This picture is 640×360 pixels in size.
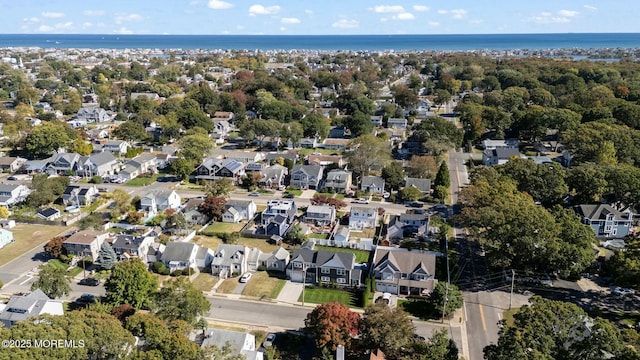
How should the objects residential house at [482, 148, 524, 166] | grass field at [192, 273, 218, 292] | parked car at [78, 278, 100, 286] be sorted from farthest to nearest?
residential house at [482, 148, 524, 166] → parked car at [78, 278, 100, 286] → grass field at [192, 273, 218, 292]

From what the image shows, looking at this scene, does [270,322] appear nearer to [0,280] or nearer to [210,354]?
[210,354]

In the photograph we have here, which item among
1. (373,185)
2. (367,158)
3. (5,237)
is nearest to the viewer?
(5,237)

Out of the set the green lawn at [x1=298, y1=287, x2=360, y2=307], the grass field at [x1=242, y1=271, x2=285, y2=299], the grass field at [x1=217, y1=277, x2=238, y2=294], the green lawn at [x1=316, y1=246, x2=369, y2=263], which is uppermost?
the green lawn at [x1=316, y1=246, x2=369, y2=263]

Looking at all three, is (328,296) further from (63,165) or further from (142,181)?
(63,165)

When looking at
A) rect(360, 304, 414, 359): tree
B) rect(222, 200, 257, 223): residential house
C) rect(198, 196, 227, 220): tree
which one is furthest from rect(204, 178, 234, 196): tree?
rect(360, 304, 414, 359): tree

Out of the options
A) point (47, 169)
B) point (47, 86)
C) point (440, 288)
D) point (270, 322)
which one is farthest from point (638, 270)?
point (47, 86)

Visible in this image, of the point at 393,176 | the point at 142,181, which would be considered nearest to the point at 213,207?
the point at 142,181

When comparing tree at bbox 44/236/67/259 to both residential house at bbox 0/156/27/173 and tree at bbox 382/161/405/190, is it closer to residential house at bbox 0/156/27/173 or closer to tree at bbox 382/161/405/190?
residential house at bbox 0/156/27/173
